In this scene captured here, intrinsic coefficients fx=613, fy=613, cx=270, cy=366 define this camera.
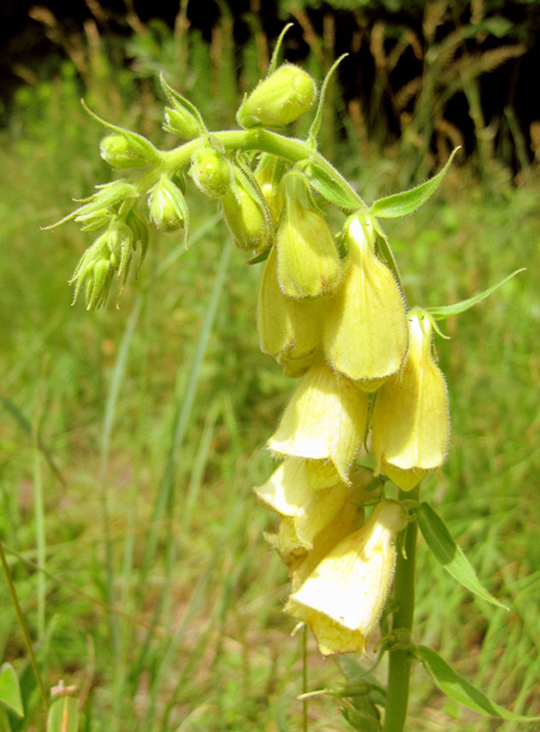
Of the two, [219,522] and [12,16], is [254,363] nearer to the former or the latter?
[219,522]

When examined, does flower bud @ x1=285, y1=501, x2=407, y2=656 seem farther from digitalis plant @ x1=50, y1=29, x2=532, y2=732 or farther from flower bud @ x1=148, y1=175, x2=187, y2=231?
flower bud @ x1=148, y1=175, x2=187, y2=231

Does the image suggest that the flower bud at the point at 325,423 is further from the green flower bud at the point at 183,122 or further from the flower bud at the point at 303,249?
the green flower bud at the point at 183,122

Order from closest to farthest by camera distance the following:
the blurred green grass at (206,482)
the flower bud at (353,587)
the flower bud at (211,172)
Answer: the flower bud at (211,172) → the flower bud at (353,587) → the blurred green grass at (206,482)

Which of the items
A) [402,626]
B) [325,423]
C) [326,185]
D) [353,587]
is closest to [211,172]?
[326,185]

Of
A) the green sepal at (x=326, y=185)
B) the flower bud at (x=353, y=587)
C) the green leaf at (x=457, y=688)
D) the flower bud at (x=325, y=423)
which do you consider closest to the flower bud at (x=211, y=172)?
the green sepal at (x=326, y=185)

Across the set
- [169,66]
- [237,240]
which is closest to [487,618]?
[237,240]

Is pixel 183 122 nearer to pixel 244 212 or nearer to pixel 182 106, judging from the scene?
pixel 182 106
